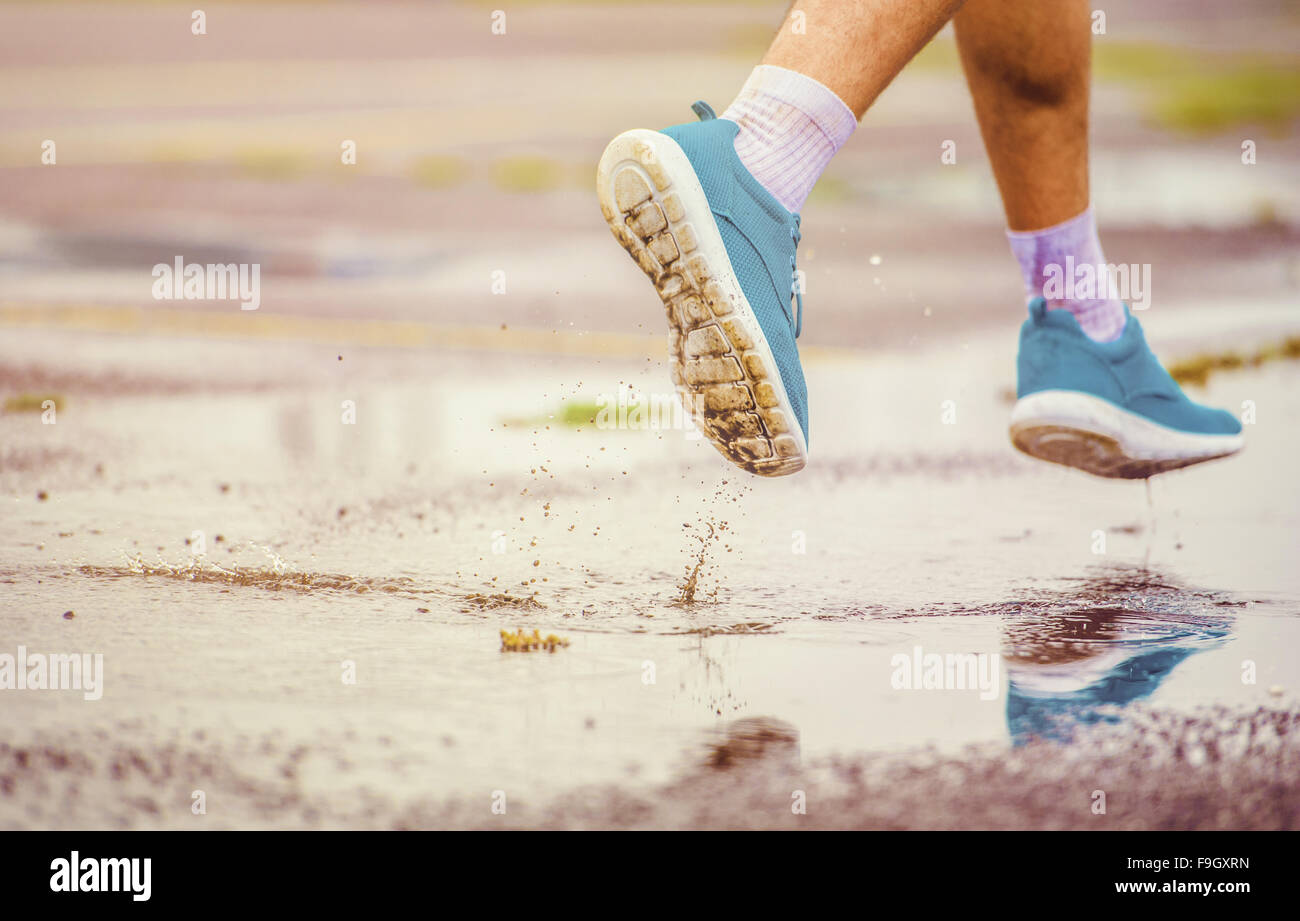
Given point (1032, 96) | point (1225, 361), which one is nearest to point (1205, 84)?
point (1225, 361)

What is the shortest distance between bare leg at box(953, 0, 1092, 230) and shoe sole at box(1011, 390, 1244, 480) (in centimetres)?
40

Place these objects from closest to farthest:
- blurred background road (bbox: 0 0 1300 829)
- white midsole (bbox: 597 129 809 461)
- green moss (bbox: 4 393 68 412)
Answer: blurred background road (bbox: 0 0 1300 829) → white midsole (bbox: 597 129 809 461) → green moss (bbox: 4 393 68 412)

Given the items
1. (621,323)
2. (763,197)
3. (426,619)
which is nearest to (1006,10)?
(763,197)

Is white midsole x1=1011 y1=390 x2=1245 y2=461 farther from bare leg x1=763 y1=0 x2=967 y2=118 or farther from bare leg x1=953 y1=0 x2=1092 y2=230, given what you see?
bare leg x1=763 y1=0 x2=967 y2=118

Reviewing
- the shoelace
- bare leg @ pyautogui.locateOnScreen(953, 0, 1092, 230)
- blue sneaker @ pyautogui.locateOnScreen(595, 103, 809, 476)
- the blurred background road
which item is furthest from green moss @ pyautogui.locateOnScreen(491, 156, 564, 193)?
blue sneaker @ pyautogui.locateOnScreen(595, 103, 809, 476)

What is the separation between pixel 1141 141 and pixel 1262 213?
2.52 m

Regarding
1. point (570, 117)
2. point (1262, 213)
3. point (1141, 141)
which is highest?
point (570, 117)

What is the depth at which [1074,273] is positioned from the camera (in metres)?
3.36

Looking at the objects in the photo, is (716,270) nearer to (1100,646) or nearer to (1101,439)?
(1100,646)

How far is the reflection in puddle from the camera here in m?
2.22

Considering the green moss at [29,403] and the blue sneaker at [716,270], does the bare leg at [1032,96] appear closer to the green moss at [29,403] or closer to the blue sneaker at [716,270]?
the blue sneaker at [716,270]

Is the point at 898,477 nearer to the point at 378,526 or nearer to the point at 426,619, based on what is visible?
the point at 378,526

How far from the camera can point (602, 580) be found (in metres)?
2.98

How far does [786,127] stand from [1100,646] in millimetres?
966
